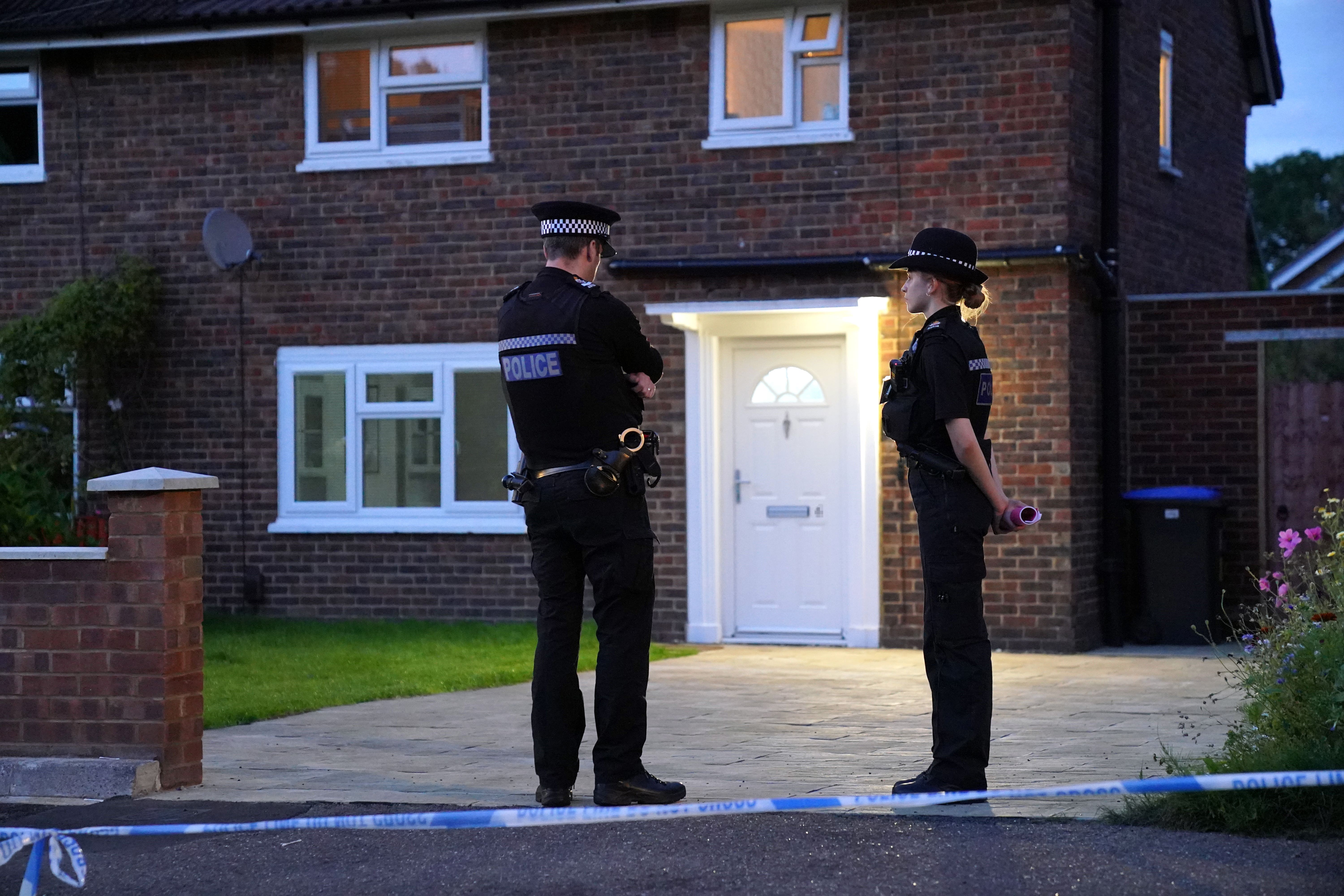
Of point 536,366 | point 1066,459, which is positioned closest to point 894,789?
point 536,366

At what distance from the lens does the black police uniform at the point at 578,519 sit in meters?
5.88

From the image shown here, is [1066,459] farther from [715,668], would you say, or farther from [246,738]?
[246,738]

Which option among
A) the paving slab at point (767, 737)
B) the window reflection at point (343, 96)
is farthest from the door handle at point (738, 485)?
the window reflection at point (343, 96)

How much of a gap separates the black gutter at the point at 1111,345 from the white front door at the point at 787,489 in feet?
6.26

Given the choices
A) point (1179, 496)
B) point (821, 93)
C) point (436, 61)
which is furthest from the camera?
point (436, 61)

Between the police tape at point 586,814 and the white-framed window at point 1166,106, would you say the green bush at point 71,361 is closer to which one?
the white-framed window at point 1166,106

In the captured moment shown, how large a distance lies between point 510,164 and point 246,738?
6.36m

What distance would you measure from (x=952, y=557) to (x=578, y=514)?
4.13ft

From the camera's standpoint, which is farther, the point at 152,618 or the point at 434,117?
the point at 434,117

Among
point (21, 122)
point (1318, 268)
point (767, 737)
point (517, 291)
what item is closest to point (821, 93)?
point (767, 737)

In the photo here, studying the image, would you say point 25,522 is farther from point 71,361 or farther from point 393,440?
point 71,361

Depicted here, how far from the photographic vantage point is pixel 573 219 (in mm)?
6023

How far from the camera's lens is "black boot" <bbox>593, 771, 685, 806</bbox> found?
5.86 meters

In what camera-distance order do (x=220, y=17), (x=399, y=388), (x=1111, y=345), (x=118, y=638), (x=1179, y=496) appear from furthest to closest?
(x=399, y=388) < (x=220, y=17) < (x=1111, y=345) < (x=1179, y=496) < (x=118, y=638)
